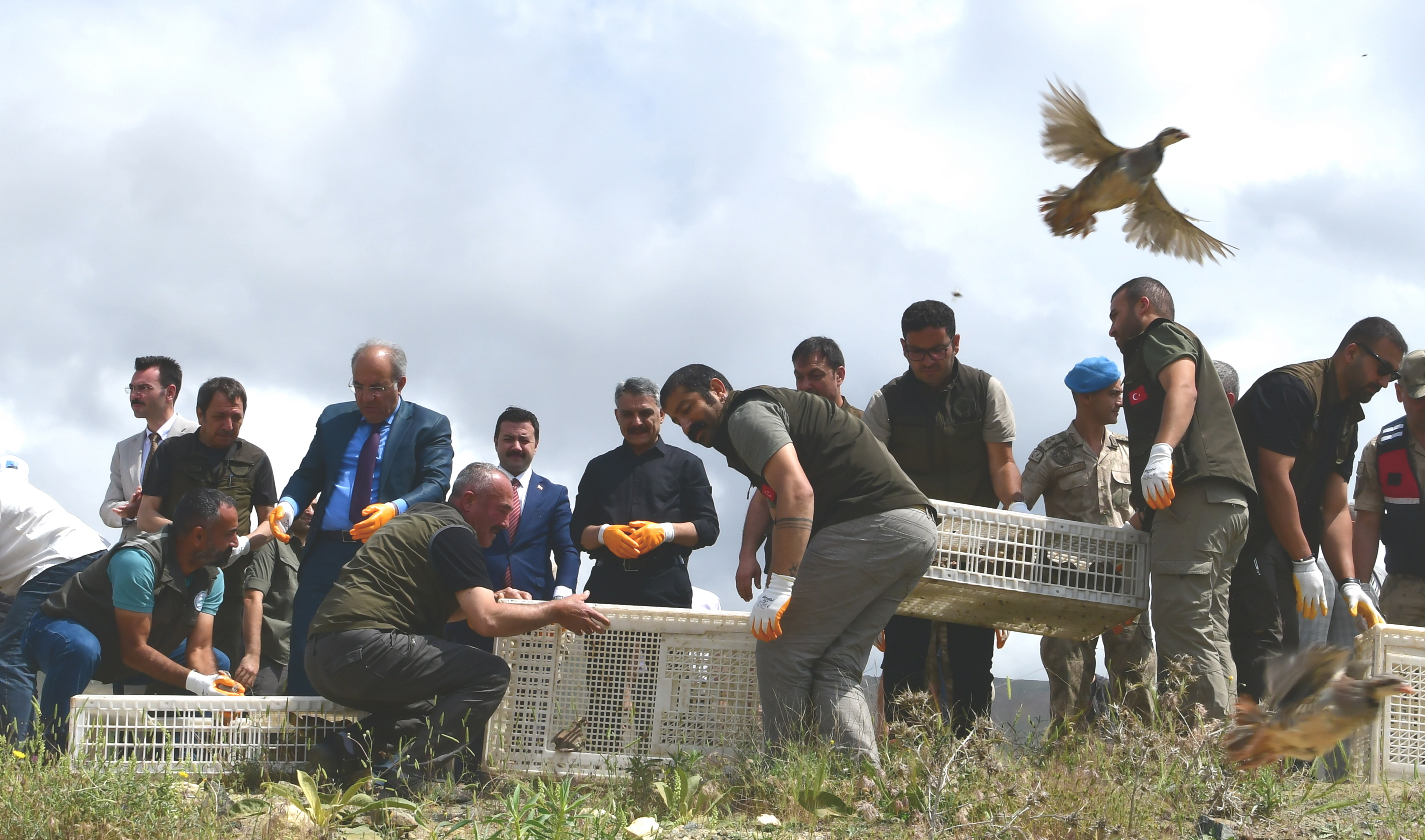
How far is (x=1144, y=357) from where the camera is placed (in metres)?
4.96

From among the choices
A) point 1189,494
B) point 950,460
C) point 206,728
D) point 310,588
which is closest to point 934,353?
point 950,460

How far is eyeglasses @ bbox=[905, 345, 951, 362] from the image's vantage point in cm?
548

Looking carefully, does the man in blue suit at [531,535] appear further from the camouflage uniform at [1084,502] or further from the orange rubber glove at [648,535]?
the camouflage uniform at [1084,502]

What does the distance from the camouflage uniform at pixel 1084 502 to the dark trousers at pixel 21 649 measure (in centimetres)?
416

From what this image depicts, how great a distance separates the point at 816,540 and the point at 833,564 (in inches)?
5.4

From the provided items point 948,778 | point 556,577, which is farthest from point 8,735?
point 948,778

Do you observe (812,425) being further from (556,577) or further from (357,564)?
(556,577)

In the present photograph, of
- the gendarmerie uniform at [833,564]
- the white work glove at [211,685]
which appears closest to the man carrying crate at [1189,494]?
the gendarmerie uniform at [833,564]

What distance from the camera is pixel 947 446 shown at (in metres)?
5.55

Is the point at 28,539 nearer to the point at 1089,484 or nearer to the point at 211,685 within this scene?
the point at 211,685

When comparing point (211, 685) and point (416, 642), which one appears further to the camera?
point (211, 685)

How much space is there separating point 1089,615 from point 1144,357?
1.03 meters

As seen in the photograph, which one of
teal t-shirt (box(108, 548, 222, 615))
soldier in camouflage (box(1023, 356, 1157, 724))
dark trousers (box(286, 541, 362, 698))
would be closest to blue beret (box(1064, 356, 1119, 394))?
soldier in camouflage (box(1023, 356, 1157, 724))

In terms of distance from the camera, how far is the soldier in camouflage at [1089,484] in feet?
18.9
